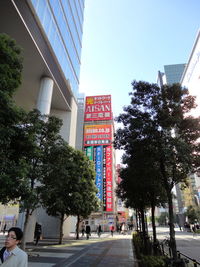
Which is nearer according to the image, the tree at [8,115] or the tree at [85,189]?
the tree at [8,115]

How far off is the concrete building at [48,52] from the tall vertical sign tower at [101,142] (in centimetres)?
2208

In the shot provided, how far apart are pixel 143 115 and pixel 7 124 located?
17.7 ft

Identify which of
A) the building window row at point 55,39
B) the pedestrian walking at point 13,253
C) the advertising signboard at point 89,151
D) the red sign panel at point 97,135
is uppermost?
the red sign panel at point 97,135

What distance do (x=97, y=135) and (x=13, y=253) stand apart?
51.3 m

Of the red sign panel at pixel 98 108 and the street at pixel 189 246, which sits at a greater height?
the red sign panel at pixel 98 108

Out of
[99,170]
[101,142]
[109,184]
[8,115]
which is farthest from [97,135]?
[8,115]

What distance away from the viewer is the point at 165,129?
7953 mm

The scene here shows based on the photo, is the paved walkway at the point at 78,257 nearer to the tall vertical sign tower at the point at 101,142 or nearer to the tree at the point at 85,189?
the tree at the point at 85,189

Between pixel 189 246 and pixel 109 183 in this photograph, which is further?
pixel 109 183

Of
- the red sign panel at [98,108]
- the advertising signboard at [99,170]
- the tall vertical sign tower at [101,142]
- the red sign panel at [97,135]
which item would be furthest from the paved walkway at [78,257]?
the red sign panel at [98,108]

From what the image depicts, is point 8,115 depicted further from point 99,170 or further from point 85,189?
point 99,170

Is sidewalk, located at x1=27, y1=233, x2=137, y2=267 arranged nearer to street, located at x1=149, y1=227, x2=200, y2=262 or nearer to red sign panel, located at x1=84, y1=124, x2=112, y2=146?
street, located at x1=149, y1=227, x2=200, y2=262

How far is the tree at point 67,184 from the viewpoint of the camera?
34.9 feet

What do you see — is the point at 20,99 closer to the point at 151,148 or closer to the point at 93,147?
the point at 151,148
